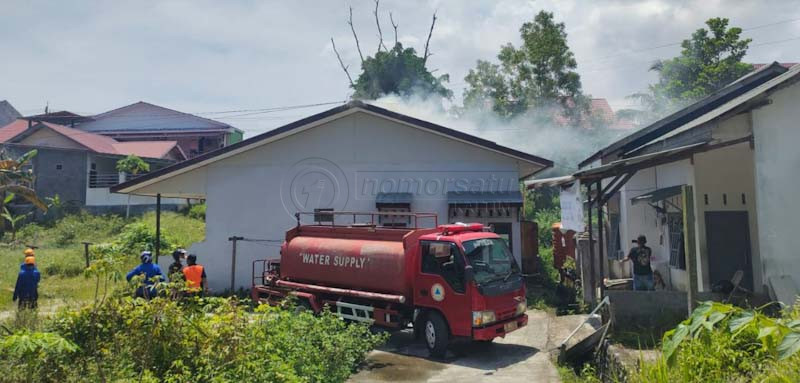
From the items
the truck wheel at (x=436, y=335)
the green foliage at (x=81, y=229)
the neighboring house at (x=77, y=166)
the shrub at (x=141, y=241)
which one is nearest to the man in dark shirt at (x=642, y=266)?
the truck wheel at (x=436, y=335)

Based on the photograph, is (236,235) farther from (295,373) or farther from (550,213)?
(550,213)

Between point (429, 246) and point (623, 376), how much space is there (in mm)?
4078

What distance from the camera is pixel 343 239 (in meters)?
11.0

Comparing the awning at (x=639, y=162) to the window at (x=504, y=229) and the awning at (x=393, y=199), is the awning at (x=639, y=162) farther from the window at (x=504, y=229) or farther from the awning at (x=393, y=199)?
the awning at (x=393, y=199)

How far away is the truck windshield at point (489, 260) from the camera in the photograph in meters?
9.02

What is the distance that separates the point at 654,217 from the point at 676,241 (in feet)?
6.96

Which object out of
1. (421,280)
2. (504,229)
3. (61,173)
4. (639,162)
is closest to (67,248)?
(61,173)

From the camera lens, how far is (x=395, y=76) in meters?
34.6

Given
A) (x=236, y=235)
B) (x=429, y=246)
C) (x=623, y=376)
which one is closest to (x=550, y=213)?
(x=236, y=235)

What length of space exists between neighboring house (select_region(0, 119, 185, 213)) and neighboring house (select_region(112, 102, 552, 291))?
1673 cm

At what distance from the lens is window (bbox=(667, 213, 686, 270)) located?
1062 centimetres

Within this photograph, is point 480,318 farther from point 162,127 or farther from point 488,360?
point 162,127

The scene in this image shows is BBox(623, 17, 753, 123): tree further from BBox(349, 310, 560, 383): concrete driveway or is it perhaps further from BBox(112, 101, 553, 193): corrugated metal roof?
BBox(349, 310, 560, 383): concrete driveway

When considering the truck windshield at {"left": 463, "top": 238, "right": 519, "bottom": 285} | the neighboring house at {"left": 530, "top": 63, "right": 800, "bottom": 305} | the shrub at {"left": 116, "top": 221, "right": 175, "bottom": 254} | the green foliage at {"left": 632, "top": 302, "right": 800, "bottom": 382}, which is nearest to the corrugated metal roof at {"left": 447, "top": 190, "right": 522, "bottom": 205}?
the neighboring house at {"left": 530, "top": 63, "right": 800, "bottom": 305}
